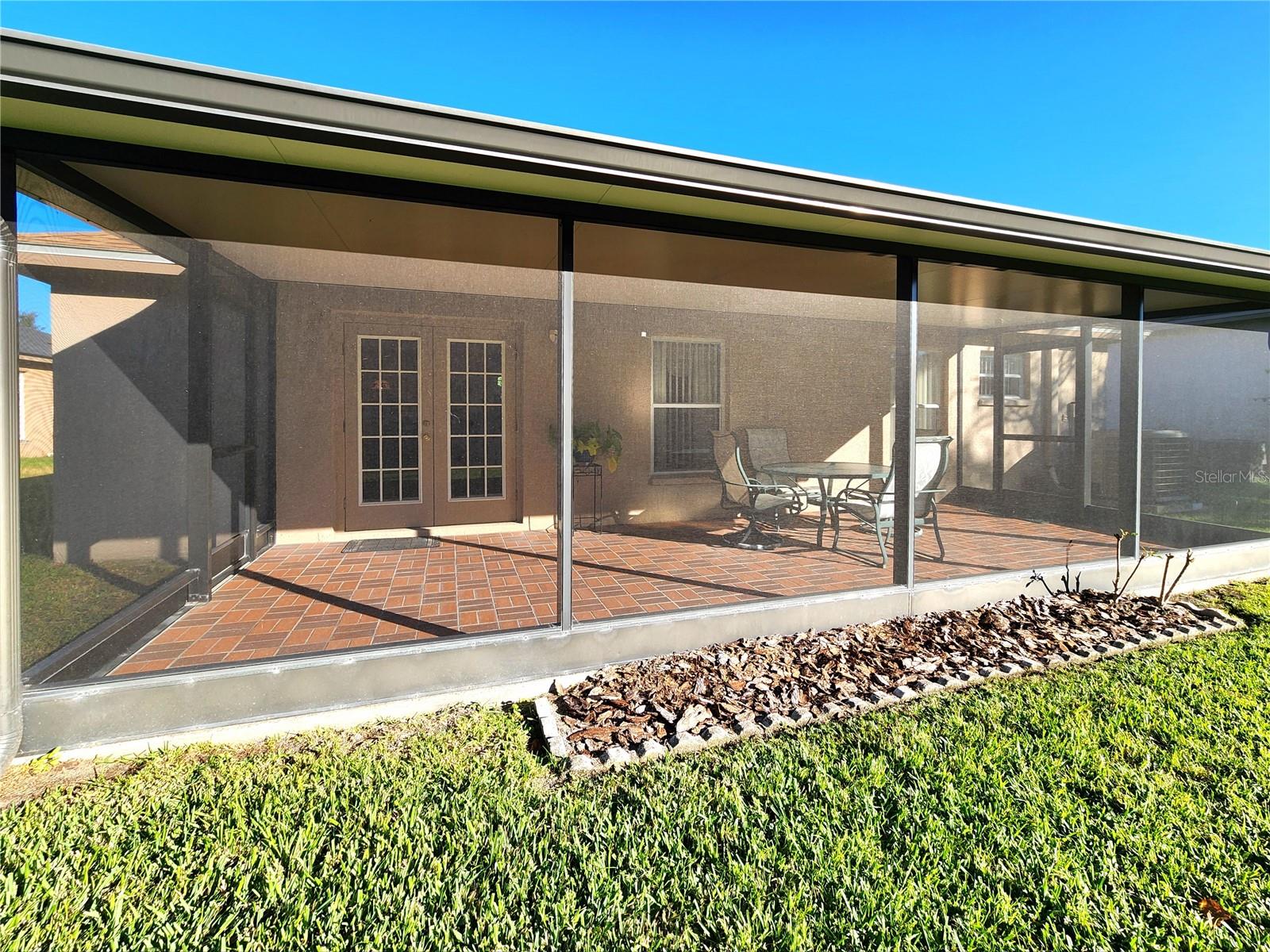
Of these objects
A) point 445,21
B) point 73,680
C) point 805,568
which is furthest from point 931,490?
point 445,21

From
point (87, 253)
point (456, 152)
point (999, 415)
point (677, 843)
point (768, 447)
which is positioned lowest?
point (677, 843)

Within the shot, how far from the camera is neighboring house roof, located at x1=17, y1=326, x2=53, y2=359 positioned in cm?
219

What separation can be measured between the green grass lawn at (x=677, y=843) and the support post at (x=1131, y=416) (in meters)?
2.27

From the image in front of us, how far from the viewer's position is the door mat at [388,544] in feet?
16.3

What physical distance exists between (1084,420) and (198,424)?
23.3 ft

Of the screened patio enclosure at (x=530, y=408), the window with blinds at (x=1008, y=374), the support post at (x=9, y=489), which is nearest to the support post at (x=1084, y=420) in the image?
the screened patio enclosure at (x=530, y=408)

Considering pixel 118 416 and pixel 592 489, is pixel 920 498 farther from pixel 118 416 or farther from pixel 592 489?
pixel 118 416

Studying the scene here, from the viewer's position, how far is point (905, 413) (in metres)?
3.50

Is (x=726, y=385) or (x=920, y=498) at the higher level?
(x=726, y=385)

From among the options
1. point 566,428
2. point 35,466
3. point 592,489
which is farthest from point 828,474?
point 35,466

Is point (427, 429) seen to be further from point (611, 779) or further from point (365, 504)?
point (611, 779)

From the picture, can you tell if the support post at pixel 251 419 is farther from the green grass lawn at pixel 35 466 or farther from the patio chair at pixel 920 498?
the patio chair at pixel 920 498

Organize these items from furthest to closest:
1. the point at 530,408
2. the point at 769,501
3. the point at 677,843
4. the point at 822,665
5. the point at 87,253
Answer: the point at 530,408
the point at 769,501
the point at 822,665
the point at 87,253
the point at 677,843

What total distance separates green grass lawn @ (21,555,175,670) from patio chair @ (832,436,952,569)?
4.33 m
